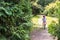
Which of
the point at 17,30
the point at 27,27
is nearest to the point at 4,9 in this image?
the point at 17,30

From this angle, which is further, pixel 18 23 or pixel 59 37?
pixel 18 23

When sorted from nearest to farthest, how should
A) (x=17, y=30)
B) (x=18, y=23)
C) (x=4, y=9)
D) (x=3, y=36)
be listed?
(x=4, y=9), (x=3, y=36), (x=17, y=30), (x=18, y=23)

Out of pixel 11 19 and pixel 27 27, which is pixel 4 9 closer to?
pixel 11 19

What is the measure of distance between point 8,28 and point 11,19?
0.36 meters

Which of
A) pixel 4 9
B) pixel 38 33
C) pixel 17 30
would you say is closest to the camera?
pixel 4 9

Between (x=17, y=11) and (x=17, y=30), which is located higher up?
(x=17, y=11)

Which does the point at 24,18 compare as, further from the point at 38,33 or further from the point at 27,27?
the point at 38,33

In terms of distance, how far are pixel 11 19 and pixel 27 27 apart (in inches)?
80.5

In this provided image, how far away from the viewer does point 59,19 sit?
8242 mm

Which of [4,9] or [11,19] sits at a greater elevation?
[4,9]

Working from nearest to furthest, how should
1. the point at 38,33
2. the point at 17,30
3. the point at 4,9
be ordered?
the point at 4,9, the point at 17,30, the point at 38,33

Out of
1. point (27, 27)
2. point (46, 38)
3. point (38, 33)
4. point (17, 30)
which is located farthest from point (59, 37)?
point (38, 33)

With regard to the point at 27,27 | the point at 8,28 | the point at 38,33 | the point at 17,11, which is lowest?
the point at 38,33

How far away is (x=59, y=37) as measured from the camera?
8.20 metres
